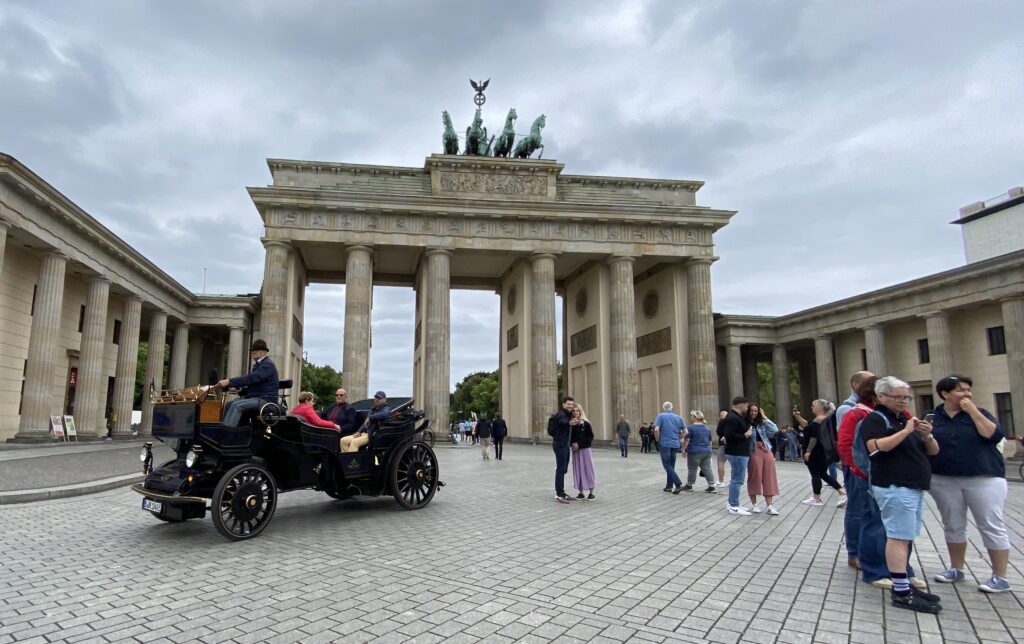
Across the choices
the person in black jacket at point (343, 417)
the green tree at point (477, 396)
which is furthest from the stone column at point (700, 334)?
the green tree at point (477, 396)

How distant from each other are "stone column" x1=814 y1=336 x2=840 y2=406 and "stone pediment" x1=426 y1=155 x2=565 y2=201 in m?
19.3

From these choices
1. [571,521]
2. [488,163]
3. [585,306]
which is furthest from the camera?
[585,306]

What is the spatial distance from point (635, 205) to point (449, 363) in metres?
14.2

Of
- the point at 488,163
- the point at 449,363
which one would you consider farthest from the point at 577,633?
the point at 488,163

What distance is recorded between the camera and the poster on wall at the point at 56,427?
2208 centimetres

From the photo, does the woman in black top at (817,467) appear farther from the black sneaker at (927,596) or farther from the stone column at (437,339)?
the stone column at (437,339)

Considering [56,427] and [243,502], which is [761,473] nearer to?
[243,502]

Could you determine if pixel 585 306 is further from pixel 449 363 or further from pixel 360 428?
pixel 360 428

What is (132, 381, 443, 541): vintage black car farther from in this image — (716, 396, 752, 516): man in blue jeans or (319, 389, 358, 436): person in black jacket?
(716, 396, 752, 516): man in blue jeans

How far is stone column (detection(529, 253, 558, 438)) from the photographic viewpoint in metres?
31.3

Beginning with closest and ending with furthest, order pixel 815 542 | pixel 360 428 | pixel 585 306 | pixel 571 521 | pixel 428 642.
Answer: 1. pixel 428 642
2. pixel 815 542
3. pixel 571 521
4. pixel 360 428
5. pixel 585 306

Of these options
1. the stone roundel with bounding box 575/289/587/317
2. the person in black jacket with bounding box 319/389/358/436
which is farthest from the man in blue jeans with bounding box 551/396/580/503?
the stone roundel with bounding box 575/289/587/317

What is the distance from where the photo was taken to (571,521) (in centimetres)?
Result: 775

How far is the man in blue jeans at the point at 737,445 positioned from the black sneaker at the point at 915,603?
412cm
